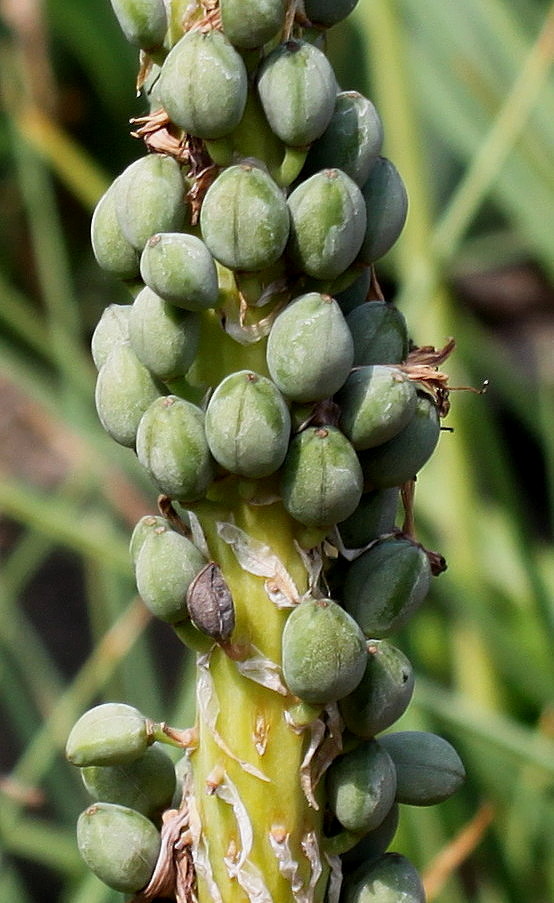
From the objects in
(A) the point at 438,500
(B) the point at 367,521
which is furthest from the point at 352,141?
(A) the point at 438,500

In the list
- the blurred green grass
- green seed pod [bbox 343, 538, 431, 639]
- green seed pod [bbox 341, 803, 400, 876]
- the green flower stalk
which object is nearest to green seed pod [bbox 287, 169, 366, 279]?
the green flower stalk

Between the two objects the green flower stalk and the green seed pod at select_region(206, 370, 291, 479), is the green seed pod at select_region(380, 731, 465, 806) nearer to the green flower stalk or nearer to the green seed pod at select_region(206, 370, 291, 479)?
the green flower stalk

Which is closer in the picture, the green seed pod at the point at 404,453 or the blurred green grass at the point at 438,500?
the green seed pod at the point at 404,453

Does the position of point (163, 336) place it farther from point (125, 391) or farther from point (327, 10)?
point (327, 10)

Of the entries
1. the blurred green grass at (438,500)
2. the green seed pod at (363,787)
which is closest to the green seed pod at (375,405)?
the green seed pod at (363,787)

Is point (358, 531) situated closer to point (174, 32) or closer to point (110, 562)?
point (174, 32)

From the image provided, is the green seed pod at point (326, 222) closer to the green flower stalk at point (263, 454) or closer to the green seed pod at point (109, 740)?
the green flower stalk at point (263, 454)

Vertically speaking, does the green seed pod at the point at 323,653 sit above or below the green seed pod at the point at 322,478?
below
